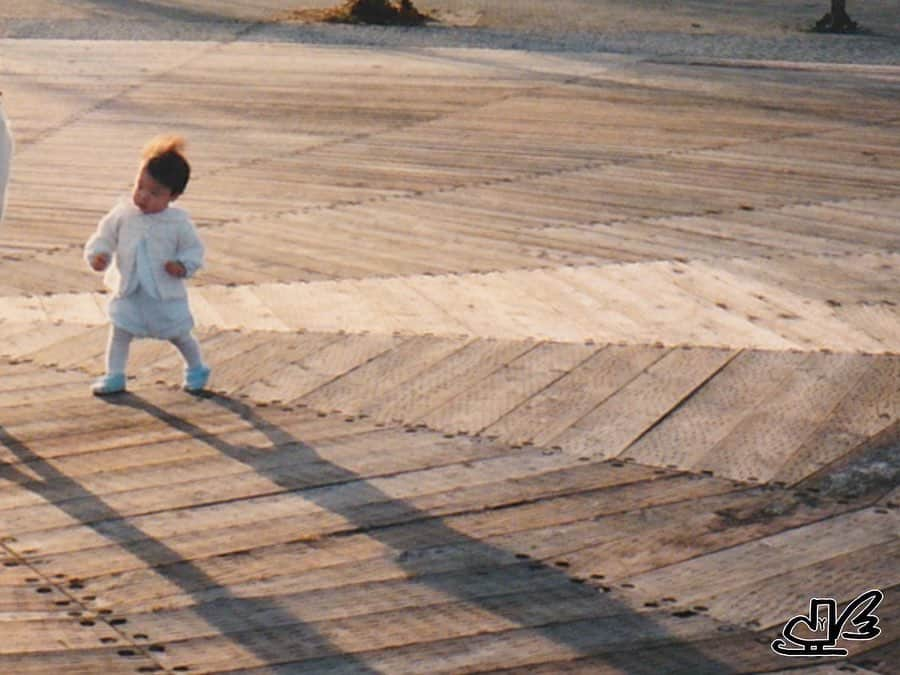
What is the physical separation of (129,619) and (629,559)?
4.59 ft

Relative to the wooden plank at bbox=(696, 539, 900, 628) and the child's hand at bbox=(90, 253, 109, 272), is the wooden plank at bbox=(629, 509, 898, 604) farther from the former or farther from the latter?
the child's hand at bbox=(90, 253, 109, 272)

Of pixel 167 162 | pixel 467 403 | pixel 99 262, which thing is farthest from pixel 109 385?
pixel 467 403

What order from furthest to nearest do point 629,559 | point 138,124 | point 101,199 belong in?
point 138,124 → point 101,199 → point 629,559

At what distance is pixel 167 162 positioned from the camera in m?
Result: 6.87

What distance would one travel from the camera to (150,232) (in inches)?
276

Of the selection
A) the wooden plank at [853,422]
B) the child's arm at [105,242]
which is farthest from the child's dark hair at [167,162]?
the wooden plank at [853,422]

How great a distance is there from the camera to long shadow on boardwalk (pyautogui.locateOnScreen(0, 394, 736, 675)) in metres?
4.79

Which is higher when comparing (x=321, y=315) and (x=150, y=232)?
(x=150, y=232)

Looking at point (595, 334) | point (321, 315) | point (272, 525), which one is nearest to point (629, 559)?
point (272, 525)

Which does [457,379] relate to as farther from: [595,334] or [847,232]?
[847,232]

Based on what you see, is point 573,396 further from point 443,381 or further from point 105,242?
point 105,242

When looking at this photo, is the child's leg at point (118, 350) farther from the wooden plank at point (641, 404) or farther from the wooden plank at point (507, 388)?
the wooden plank at point (641, 404)

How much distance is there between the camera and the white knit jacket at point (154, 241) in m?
7.00

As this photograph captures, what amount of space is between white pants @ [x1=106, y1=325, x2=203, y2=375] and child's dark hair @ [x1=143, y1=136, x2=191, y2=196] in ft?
1.91
